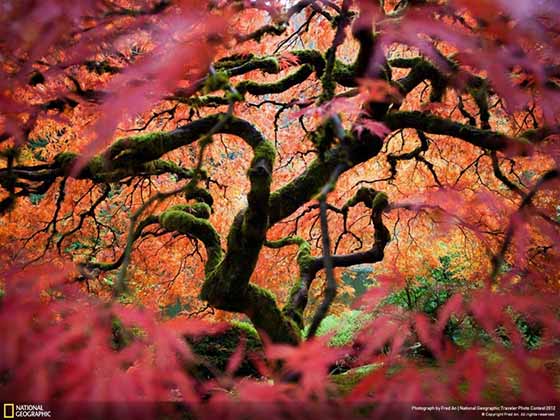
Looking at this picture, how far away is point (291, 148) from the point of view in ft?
15.2

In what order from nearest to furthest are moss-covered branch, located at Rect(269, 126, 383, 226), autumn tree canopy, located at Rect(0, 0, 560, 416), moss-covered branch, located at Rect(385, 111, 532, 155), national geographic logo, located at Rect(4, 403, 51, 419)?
1. autumn tree canopy, located at Rect(0, 0, 560, 416)
2. national geographic logo, located at Rect(4, 403, 51, 419)
3. moss-covered branch, located at Rect(385, 111, 532, 155)
4. moss-covered branch, located at Rect(269, 126, 383, 226)

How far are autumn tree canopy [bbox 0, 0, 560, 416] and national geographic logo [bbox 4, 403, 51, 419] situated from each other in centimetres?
31

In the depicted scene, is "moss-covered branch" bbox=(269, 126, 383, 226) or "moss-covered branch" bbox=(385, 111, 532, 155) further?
"moss-covered branch" bbox=(269, 126, 383, 226)

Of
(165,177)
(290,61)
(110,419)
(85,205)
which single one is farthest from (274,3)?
(165,177)

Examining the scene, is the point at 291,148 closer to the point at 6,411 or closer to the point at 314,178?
the point at 314,178

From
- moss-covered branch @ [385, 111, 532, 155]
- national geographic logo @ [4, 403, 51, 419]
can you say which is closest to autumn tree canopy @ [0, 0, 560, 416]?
moss-covered branch @ [385, 111, 532, 155]

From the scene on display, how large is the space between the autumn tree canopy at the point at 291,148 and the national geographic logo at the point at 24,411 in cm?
31

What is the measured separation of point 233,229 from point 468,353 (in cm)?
189

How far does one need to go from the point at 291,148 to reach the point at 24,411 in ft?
13.0

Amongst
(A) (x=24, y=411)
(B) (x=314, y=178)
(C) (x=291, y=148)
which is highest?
(C) (x=291, y=148)

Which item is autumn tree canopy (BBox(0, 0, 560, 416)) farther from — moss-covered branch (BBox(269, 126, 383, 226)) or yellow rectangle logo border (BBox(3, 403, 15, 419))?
yellow rectangle logo border (BBox(3, 403, 15, 419))

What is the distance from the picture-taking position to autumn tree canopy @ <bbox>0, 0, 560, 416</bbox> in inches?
30.7

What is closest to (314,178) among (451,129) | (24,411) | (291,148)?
(451,129)

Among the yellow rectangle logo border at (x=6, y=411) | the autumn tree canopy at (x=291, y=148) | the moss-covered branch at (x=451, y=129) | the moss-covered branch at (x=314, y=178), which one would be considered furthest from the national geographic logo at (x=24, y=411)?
the moss-covered branch at (x=451, y=129)
